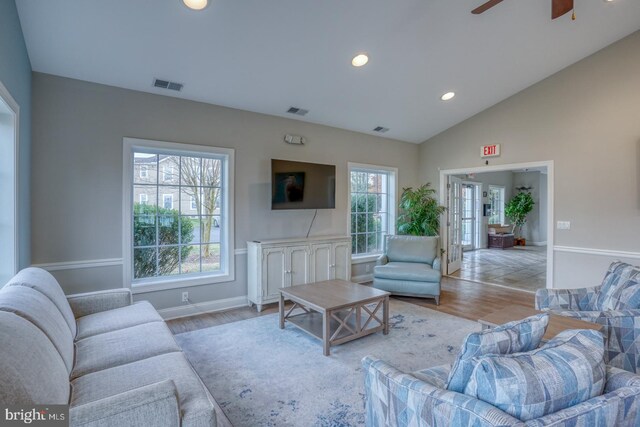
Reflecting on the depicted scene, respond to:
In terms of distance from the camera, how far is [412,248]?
510 centimetres

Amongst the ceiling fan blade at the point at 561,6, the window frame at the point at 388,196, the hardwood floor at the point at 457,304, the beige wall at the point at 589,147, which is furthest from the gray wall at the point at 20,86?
the beige wall at the point at 589,147

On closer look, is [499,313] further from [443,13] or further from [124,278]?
[124,278]

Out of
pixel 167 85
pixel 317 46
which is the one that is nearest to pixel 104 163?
pixel 167 85

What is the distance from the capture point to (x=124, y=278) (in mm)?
3611

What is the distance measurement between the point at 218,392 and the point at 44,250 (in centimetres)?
230

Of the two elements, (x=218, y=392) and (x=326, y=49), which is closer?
(x=218, y=392)

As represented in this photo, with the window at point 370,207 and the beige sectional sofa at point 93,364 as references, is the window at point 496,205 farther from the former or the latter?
the beige sectional sofa at point 93,364

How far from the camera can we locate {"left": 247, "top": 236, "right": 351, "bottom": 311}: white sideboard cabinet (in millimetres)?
4184

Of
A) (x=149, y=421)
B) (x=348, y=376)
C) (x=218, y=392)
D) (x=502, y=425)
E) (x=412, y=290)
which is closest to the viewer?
(x=502, y=425)

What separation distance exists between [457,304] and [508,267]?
11.7ft

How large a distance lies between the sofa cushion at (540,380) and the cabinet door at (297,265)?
334cm

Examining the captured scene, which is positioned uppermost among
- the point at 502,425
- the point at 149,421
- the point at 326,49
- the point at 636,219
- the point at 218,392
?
the point at 326,49

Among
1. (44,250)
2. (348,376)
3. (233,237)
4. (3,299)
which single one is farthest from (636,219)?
(44,250)

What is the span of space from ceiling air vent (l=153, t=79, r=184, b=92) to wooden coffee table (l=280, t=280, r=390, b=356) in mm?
2552
